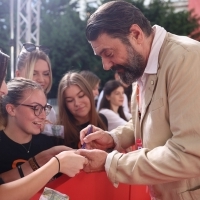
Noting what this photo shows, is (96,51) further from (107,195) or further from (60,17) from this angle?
(60,17)

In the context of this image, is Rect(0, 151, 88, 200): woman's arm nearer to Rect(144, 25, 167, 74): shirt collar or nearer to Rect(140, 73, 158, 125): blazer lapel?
Rect(140, 73, 158, 125): blazer lapel

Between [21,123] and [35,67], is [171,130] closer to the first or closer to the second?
[21,123]

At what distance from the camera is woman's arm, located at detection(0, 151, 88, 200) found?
1494mm

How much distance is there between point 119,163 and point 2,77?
2.18 feet

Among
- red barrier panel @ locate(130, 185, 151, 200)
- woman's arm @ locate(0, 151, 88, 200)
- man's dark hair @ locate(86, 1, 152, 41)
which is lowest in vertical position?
red barrier panel @ locate(130, 185, 151, 200)

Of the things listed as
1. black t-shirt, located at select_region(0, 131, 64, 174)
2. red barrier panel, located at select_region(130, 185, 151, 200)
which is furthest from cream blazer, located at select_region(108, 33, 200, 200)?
black t-shirt, located at select_region(0, 131, 64, 174)

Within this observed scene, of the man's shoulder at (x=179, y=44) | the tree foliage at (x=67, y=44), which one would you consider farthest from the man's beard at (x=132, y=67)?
the tree foliage at (x=67, y=44)

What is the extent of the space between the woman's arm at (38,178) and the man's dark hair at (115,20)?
621 millimetres

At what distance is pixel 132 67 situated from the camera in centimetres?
166

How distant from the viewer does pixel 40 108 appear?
225 cm

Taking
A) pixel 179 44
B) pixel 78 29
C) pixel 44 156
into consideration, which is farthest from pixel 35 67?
pixel 78 29

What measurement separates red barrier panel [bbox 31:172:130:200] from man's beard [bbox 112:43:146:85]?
570 mm

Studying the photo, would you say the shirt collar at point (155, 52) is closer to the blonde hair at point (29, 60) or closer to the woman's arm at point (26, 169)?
the woman's arm at point (26, 169)

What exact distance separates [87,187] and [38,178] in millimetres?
374
